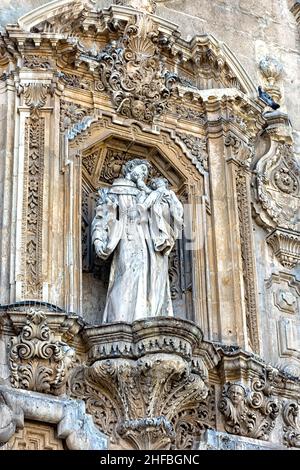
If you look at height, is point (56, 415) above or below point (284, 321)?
below

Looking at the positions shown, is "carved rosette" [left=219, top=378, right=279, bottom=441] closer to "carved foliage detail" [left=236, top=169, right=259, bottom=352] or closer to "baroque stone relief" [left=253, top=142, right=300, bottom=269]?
"carved foliage detail" [left=236, top=169, right=259, bottom=352]

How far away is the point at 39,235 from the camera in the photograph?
11.6 meters

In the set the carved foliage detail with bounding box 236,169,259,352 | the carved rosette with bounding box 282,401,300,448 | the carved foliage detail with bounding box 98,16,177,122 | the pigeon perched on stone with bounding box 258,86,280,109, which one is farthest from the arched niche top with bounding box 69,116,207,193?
the carved rosette with bounding box 282,401,300,448

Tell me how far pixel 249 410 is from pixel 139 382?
99cm

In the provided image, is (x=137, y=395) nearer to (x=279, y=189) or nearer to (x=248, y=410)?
(x=248, y=410)

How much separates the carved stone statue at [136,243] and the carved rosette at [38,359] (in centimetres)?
67

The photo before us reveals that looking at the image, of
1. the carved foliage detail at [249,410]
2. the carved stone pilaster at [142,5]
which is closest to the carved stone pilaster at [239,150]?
the carved stone pilaster at [142,5]

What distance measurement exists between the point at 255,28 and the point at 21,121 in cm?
301

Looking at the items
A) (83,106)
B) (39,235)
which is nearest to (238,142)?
(83,106)

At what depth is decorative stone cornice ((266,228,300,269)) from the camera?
42.4ft

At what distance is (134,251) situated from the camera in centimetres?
1177

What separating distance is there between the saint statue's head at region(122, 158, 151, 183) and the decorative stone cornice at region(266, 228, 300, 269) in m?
1.28

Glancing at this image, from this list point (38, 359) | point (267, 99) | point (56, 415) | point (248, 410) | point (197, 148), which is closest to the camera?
point (56, 415)

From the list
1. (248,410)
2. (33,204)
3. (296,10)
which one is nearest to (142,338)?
(248,410)
